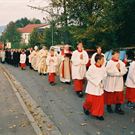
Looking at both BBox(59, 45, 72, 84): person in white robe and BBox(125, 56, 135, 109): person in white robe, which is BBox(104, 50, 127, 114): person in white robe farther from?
BBox(59, 45, 72, 84): person in white robe

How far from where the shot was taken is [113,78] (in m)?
13.8

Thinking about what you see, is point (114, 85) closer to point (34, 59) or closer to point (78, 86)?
point (78, 86)

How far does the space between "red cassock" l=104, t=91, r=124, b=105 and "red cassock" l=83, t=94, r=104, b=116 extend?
835 millimetres

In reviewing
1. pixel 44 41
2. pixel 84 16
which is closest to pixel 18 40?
pixel 44 41

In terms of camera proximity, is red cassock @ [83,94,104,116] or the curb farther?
red cassock @ [83,94,104,116]

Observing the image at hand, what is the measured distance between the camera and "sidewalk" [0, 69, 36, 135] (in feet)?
36.7

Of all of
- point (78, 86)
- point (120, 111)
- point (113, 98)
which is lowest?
point (120, 111)

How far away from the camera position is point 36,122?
12.2 meters

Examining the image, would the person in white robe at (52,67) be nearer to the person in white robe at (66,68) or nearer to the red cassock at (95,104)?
the person in white robe at (66,68)

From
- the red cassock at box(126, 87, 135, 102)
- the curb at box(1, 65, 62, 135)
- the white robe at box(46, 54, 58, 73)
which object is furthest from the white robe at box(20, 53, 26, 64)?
the red cassock at box(126, 87, 135, 102)

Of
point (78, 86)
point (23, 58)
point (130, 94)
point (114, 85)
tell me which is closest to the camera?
point (114, 85)

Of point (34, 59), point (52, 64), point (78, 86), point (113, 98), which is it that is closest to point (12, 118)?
point (113, 98)

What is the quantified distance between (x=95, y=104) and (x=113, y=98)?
1081 mm

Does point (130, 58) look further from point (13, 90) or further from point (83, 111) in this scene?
point (83, 111)
